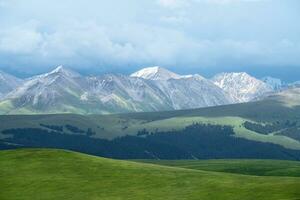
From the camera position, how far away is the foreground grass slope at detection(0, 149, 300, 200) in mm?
108500

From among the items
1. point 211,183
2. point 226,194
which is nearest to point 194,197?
point 226,194

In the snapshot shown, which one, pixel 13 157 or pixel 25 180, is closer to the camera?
pixel 25 180

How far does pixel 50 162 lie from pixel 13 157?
11744 millimetres

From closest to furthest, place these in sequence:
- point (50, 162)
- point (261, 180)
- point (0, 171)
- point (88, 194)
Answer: point (88, 194) → point (261, 180) → point (0, 171) → point (50, 162)

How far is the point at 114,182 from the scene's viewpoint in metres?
126

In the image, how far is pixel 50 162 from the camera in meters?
146

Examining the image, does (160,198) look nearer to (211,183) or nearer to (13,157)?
(211,183)

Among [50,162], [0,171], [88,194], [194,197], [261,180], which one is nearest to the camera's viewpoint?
[194,197]

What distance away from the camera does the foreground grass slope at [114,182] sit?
10850cm

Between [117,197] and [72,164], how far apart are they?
36632mm

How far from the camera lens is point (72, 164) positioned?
145 m

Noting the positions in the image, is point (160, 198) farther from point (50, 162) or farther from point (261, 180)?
point (50, 162)

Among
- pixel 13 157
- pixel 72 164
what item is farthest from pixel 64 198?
pixel 13 157

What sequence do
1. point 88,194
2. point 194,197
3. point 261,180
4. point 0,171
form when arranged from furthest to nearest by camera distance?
point 0,171 < point 261,180 < point 88,194 < point 194,197
